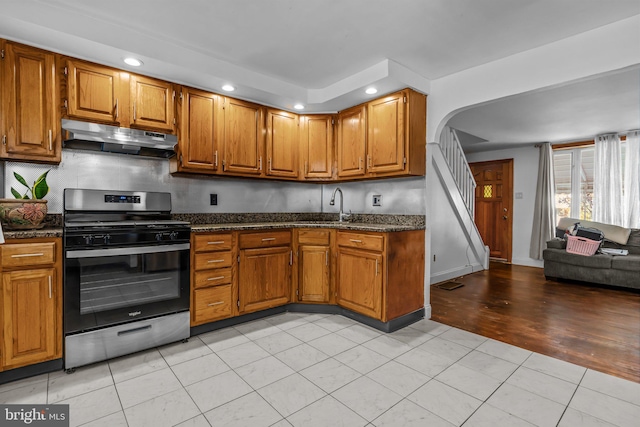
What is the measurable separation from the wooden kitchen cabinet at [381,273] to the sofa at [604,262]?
9.95 ft

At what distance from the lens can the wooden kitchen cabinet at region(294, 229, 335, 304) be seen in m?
3.30

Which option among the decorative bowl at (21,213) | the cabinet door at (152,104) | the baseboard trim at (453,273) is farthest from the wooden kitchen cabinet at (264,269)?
the baseboard trim at (453,273)

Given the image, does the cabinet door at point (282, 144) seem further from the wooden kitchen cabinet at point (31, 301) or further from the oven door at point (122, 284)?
the wooden kitchen cabinet at point (31, 301)

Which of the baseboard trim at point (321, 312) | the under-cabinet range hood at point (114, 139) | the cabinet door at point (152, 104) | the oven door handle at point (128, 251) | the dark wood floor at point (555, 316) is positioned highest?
the cabinet door at point (152, 104)

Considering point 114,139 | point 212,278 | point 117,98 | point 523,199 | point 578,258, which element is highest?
point 117,98

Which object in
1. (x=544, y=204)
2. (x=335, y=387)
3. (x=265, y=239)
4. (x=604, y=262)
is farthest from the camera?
(x=544, y=204)

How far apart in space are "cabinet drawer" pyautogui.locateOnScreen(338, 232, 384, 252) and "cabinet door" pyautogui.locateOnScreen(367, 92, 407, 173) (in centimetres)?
72

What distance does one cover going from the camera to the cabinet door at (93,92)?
7.88 ft

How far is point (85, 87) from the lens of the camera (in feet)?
8.03

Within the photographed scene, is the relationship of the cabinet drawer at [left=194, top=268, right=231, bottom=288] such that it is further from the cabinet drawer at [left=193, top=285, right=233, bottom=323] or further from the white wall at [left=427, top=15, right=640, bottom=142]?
the white wall at [left=427, top=15, right=640, bottom=142]

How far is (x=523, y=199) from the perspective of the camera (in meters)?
6.18

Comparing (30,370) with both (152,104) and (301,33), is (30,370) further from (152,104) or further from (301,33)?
(301,33)

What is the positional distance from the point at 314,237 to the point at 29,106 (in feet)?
8.19

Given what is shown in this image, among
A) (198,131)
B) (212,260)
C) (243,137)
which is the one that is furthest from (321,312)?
(198,131)
